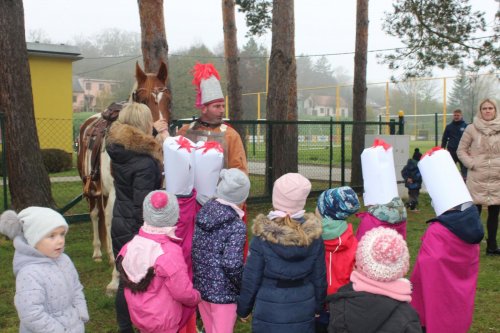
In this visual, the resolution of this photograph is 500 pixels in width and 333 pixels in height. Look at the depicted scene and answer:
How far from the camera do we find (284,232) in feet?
10.4

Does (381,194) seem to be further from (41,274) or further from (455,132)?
(455,132)

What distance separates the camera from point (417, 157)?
10.1 meters

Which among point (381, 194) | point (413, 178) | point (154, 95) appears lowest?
point (413, 178)

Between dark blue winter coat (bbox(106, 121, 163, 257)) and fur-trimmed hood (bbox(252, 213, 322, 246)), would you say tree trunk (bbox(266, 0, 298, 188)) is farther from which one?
fur-trimmed hood (bbox(252, 213, 322, 246))

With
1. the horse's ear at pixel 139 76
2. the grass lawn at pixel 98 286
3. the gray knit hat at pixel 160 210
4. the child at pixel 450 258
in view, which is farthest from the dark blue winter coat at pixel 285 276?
the horse's ear at pixel 139 76

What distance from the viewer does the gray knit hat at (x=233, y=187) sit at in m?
3.56

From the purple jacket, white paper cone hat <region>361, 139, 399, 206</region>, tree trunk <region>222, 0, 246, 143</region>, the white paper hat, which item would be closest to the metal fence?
tree trunk <region>222, 0, 246, 143</region>

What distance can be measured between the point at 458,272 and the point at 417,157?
6.73 meters

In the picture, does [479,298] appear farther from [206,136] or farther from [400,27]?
[400,27]

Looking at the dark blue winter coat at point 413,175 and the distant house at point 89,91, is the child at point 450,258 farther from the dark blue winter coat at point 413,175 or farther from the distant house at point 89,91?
the distant house at point 89,91

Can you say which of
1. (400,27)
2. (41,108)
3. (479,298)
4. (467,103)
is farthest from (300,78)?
(479,298)

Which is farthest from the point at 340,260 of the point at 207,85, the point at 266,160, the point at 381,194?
the point at 266,160

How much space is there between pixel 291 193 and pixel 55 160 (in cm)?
1610

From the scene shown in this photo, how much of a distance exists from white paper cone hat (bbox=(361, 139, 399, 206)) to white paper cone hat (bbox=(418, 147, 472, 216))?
322 millimetres
